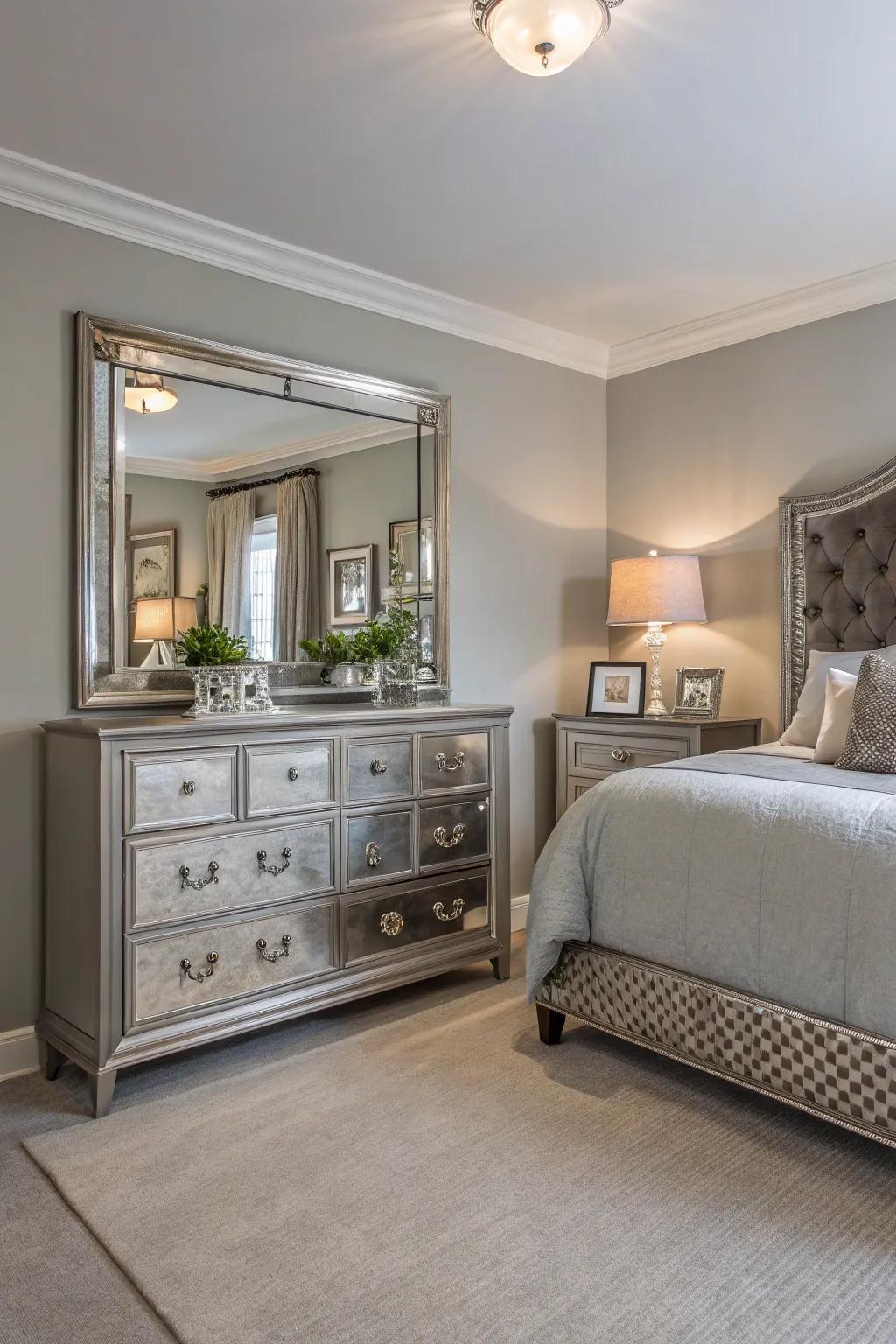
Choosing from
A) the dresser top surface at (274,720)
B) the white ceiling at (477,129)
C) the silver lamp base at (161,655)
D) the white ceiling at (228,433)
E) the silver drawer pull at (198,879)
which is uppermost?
the white ceiling at (477,129)

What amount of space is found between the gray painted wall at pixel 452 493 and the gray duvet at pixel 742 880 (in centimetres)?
136

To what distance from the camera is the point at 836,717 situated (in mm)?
2842

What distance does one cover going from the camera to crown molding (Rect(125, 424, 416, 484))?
2885 mm

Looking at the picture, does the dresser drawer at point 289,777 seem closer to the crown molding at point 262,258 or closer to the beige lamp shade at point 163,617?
the beige lamp shade at point 163,617

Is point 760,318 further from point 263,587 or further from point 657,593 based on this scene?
point 263,587

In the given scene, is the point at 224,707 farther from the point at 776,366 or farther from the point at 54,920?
the point at 776,366

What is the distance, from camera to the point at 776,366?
12.2 ft

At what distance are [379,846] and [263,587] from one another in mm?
934

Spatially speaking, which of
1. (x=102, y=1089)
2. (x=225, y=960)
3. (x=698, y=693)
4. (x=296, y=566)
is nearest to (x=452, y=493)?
(x=296, y=566)

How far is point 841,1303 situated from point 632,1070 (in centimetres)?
94

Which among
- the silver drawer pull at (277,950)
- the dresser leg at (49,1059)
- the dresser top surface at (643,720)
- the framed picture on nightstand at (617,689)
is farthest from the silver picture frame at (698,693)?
the dresser leg at (49,1059)

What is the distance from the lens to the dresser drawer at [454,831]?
10.1ft

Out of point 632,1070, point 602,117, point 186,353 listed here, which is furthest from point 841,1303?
point 186,353

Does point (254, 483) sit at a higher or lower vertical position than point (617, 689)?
higher
